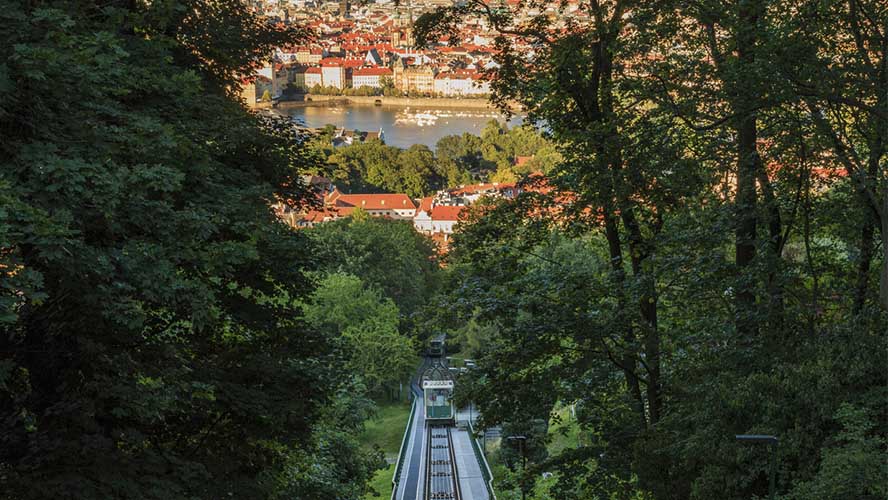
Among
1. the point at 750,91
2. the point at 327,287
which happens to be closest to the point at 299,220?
the point at 327,287

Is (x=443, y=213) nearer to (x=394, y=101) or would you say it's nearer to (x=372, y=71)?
(x=394, y=101)

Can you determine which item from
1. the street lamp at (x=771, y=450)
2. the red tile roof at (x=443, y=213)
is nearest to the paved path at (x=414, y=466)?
the street lamp at (x=771, y=450)

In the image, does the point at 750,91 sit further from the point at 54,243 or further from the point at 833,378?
the point at 54,243

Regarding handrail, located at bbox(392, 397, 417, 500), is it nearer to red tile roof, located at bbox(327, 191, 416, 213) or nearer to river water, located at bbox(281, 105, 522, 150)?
red tile roof, located at bbox(327, 191, 416, 213)

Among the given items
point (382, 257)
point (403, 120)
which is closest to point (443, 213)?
point (382, 257)

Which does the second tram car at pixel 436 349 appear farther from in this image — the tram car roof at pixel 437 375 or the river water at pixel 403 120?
the river water at pixel 403 120

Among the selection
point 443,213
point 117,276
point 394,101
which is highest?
point 117,276
